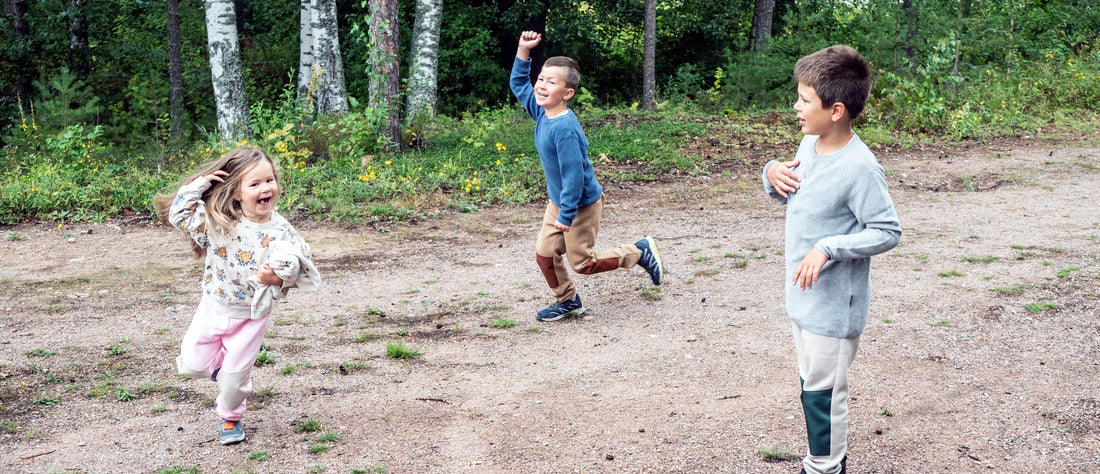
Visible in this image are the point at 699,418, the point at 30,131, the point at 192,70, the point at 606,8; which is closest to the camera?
the point at 699,418

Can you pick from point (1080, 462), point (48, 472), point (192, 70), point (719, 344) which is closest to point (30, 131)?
point (192, 70)

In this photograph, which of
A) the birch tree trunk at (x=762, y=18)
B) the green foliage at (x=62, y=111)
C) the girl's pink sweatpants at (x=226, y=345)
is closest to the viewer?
the girl's pink sweatpants at (x=226, y=345)

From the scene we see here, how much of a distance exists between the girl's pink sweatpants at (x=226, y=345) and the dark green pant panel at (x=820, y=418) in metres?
2.40

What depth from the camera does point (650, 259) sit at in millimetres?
6328

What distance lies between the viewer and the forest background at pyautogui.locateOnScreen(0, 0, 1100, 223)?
400 inches

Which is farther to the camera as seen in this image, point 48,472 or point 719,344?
point 719,344

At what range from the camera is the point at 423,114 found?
41.1ft

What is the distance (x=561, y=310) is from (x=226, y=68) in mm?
8796

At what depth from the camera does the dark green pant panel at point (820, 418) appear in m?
3.13

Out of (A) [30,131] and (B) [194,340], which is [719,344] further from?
(A) [30,131]

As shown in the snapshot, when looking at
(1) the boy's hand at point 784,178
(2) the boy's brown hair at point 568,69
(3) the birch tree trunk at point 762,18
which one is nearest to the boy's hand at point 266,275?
(1) the boy's hand at point 784,178

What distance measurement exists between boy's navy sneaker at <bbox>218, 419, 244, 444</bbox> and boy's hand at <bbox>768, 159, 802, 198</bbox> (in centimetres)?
264

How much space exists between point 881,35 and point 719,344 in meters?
11.9

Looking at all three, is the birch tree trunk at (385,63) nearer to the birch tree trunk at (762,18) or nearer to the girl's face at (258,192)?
the girl's face at (258,192)
